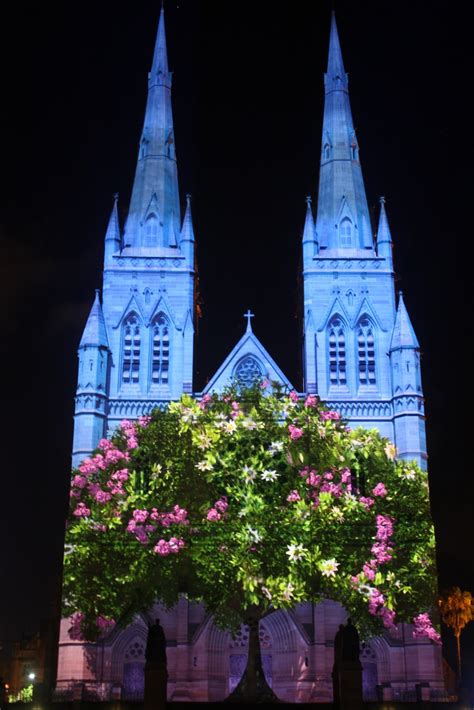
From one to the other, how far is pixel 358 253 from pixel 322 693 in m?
18.6

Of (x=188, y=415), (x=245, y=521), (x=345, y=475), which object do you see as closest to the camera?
(x=245, y=521)

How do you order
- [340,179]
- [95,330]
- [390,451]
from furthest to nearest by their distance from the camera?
[340,179], [95,330], [390,451]

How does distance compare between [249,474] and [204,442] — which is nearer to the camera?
[249,474]

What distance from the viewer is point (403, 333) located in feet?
139

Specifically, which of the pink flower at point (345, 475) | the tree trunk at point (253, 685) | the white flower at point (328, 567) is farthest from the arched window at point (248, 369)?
the tree trunk at point (253, 685)

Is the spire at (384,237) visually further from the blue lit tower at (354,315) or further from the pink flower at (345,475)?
the pink flower at (345,475)

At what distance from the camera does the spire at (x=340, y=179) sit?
4541cm

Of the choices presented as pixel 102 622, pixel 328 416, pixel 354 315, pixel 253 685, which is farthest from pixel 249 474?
pixel 354 315

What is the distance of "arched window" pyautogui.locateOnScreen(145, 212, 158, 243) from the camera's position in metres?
45.1

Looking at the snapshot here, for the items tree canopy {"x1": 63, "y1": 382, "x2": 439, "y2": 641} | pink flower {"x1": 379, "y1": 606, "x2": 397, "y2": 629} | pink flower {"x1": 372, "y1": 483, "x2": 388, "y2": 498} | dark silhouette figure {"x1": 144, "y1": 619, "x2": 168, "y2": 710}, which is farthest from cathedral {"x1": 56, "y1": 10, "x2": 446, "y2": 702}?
dark silhouette figure {"x1": 144, "y1": 619, "x2": 168, "y2": 710}

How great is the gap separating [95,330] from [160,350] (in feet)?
9.41

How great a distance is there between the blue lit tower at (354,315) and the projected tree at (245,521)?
583 cm

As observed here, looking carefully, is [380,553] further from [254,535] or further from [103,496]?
[103,496]

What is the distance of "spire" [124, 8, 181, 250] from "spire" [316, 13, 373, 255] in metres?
6.68
